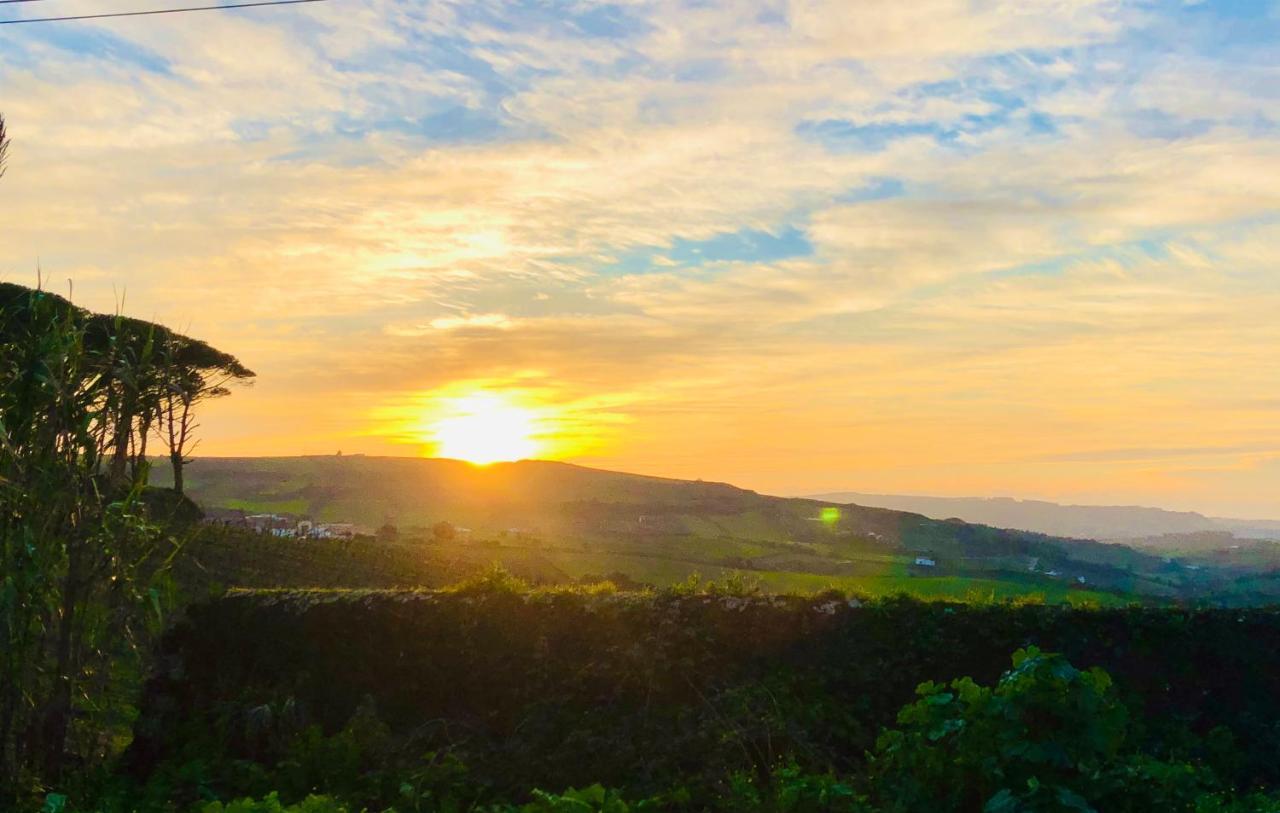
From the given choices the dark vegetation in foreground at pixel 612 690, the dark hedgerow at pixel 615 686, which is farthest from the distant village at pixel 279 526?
the dark hedgerow at pixel 615 686

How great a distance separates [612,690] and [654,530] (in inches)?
2677

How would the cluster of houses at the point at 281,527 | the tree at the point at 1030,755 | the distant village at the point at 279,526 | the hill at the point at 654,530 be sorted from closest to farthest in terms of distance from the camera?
the tree at the point at 1030,755
the distant village at the point at 279,526
the cluster of houses at the point at 281,527
the hill at the point at 654,530

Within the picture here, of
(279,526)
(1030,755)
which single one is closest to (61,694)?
(1030,755)

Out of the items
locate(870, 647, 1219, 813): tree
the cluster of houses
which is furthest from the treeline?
the cluster of houses

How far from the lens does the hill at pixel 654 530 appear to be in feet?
157

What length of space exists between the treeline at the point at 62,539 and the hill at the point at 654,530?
2075 centimetres

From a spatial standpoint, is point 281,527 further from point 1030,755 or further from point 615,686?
point 1030,755

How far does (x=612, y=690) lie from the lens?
970 centimetres

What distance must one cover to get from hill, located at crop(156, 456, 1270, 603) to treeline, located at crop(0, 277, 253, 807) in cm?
2075

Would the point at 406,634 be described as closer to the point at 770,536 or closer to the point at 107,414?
the point at 107,414

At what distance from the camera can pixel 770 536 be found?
76.5 m

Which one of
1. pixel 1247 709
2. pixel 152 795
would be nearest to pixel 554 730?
pixel 152 795

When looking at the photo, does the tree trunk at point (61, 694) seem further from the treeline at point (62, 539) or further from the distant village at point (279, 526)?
the distant village at point (279, 526)

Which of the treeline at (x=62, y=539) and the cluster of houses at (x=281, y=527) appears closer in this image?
the treeline at (x=62, y=539)
